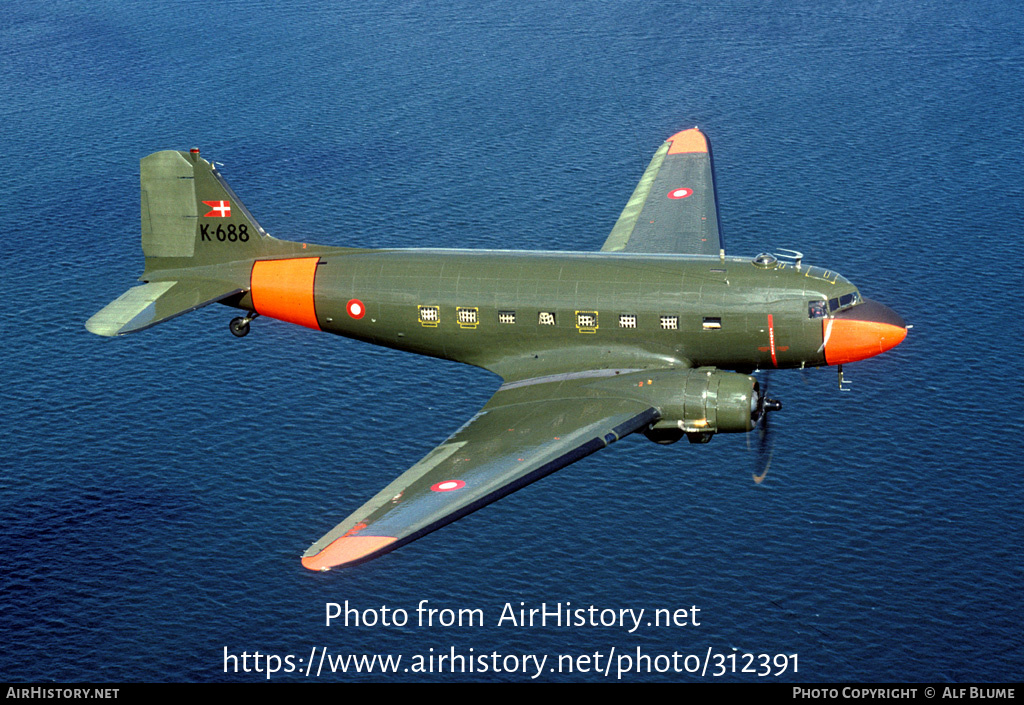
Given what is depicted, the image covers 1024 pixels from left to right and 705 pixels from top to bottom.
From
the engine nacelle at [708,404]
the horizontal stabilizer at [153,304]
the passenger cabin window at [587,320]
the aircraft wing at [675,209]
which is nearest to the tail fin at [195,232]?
the horizontal stabilizer at [153,304]

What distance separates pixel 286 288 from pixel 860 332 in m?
31.4

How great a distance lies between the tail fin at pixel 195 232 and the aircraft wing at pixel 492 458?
17982 mm

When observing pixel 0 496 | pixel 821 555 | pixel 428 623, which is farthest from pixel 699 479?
pixel 0 496

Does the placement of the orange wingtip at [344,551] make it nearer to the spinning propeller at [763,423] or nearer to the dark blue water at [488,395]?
the spinning propeller at [763,423]

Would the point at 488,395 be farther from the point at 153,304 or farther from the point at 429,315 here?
the point at 153,304

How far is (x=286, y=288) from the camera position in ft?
242

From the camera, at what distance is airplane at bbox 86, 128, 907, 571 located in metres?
61.8

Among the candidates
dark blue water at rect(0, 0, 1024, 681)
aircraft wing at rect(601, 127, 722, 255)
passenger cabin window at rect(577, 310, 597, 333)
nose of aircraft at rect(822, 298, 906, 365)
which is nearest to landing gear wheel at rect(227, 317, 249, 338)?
passenger cabin window at rect(577, 310, 597, 333)

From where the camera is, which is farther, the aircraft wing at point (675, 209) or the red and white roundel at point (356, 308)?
the aircraft wing at point (675, 209)

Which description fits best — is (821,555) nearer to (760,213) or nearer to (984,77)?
(760,213)

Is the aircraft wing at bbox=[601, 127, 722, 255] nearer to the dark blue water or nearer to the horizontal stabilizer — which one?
the horizontal stabilizer

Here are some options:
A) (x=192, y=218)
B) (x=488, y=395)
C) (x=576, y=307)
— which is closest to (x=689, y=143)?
(x=576, y=307)

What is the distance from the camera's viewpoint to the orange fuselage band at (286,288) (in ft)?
241

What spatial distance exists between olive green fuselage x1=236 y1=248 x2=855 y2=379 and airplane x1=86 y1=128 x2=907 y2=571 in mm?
84
